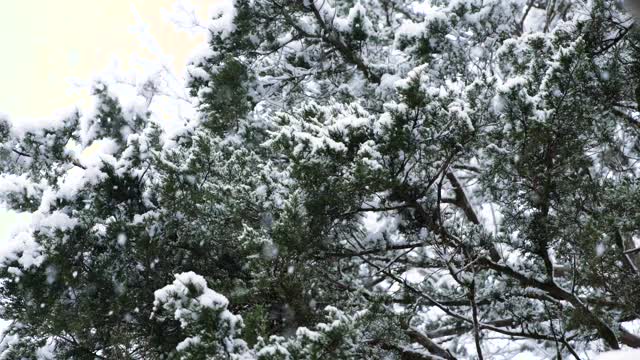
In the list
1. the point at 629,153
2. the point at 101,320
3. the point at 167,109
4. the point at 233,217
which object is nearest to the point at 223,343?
the point at 233,217

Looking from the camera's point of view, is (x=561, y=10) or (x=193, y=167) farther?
(x=561, y=10)

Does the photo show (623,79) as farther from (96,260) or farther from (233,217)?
(96,260)

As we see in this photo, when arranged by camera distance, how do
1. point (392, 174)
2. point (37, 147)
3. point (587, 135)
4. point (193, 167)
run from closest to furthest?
point (392, 174) → point (587, 135) → point (193, 167) → point (37, 147)

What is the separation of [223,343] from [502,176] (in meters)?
2.87

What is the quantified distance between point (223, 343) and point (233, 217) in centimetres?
172

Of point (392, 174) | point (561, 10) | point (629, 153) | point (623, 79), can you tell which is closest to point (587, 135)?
point (623, 79)

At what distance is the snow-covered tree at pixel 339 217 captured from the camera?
413cm

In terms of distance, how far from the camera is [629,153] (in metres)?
6.68

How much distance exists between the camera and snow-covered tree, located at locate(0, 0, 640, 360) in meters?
4.13

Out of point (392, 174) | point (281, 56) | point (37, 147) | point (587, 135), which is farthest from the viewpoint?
point (281, 56)

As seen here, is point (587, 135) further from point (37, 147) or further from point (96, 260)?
point (37, 147)

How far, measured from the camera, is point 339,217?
4793mm

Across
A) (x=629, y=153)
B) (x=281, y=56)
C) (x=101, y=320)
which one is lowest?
(x=101, y=320)

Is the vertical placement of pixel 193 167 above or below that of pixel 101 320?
above
